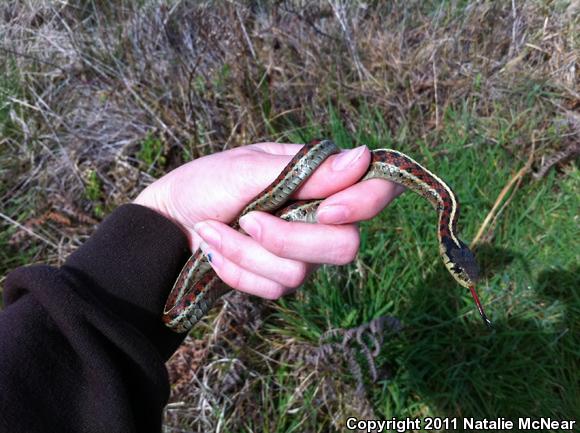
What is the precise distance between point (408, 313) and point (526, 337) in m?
0.60

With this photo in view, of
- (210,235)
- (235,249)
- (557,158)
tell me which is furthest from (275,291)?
(557,158)

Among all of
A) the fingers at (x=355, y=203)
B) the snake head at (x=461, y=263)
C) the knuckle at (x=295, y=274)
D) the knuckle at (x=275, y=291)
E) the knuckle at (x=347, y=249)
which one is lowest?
the snake head at (x=461, y=263)

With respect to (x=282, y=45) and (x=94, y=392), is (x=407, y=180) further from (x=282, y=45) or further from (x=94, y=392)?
(x=282, y=45)

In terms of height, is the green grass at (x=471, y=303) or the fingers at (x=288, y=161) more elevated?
the fingers at (x=288, y=161)

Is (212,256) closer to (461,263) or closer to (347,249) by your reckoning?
(347,249)

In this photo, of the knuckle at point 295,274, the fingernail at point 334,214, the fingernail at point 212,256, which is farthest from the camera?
the fingernail at point 212,256

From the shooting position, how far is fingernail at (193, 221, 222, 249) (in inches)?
86.6

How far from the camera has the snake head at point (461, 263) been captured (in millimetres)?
2129

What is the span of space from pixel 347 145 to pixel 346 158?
1.23m

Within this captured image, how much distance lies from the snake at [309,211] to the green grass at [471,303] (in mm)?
421

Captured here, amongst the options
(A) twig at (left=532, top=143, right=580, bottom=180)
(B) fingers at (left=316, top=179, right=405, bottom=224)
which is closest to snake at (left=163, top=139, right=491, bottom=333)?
(B) fingers at (left=316, top=179, right=405, bottom=224)

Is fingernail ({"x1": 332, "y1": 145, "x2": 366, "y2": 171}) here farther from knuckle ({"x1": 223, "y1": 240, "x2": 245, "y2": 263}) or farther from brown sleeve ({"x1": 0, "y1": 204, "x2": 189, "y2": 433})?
brown sleeve ({"x1": 0, "y1": 204, "x2": 189, "y2": 433})

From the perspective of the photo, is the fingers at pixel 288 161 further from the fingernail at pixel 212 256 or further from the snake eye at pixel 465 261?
the snake eye at pixel 465 261

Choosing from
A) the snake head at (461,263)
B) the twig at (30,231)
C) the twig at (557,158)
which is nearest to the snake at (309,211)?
the snake head at (461,263)
